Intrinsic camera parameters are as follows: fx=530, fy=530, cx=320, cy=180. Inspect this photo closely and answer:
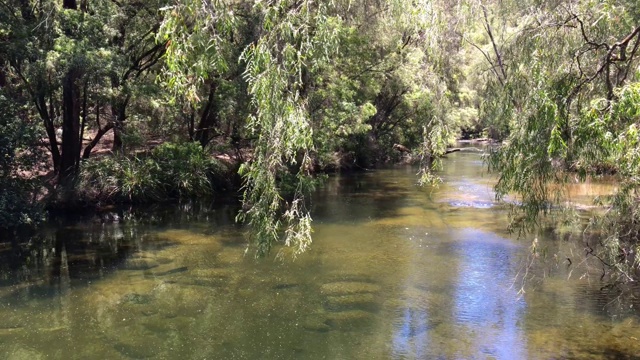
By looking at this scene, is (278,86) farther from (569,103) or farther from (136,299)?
(136,299)

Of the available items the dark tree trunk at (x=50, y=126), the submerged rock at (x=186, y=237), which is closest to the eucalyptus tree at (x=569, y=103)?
the submerged rock at (x=186, y=237)

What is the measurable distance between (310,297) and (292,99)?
191 inches

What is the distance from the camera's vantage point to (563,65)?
5.66 m

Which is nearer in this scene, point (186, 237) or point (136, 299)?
point (136, 299)

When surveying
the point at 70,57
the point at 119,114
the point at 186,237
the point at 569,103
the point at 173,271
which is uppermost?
the point at 70,57

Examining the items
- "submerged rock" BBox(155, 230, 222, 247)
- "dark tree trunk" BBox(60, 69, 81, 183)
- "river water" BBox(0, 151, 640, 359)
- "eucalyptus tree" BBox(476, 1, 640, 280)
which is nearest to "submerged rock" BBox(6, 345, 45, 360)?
"river water" BBox(0, 151, 640, 359)

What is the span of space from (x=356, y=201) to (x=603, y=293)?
10381 millimetres

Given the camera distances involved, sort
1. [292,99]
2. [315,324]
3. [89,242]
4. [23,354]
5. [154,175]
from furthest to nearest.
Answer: [154,175] < [89,242] < [315,324] < [23,354] < [292,99]

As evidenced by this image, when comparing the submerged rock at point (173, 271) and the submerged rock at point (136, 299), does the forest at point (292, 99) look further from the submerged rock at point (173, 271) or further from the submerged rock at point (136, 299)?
the submerged rock at point (173, 271)

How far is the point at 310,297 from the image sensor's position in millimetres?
8805

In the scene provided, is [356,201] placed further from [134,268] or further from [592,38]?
[592,38]

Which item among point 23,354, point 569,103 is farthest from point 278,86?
point 23,354

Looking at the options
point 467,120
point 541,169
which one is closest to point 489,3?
point 541,169

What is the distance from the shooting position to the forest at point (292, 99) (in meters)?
4.78
